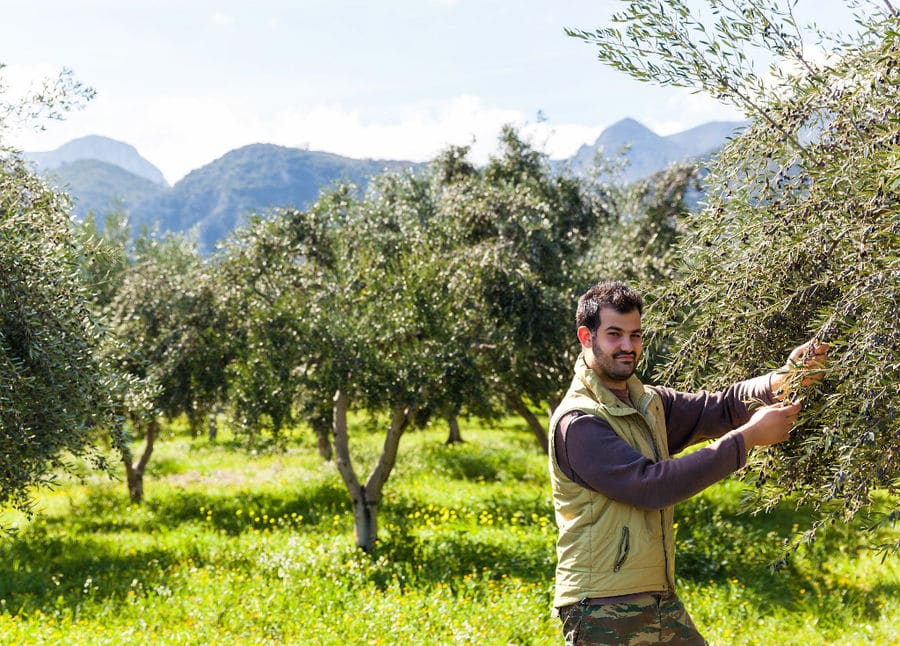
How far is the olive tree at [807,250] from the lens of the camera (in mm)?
3168

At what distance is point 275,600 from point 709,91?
945cm

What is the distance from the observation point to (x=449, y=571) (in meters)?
11.8

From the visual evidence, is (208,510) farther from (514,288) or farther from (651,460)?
(651,460)

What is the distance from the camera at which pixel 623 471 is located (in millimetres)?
3455

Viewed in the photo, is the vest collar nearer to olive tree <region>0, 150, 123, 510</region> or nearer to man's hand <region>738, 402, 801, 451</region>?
man's hand <region>738, 402, 801, 451</region>

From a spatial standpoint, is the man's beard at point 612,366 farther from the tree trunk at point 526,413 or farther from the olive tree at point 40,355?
the tree trunk at point 526,413

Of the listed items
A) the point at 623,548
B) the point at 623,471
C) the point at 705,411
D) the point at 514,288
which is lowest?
the point at 623,548

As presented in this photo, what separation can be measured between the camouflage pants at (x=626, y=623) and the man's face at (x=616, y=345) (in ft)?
3.83

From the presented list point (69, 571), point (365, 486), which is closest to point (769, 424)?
point (365, 486)

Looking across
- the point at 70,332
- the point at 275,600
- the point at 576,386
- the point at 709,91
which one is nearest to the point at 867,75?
the point at 709,91

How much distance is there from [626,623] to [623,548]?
1.25ft

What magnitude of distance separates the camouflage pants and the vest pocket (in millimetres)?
199

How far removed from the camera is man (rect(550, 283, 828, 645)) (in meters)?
3.41

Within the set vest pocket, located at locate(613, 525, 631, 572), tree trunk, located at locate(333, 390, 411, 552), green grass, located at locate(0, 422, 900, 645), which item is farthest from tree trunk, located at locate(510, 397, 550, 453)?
vest pocket, located at locate(613, 525, 631, 572)
